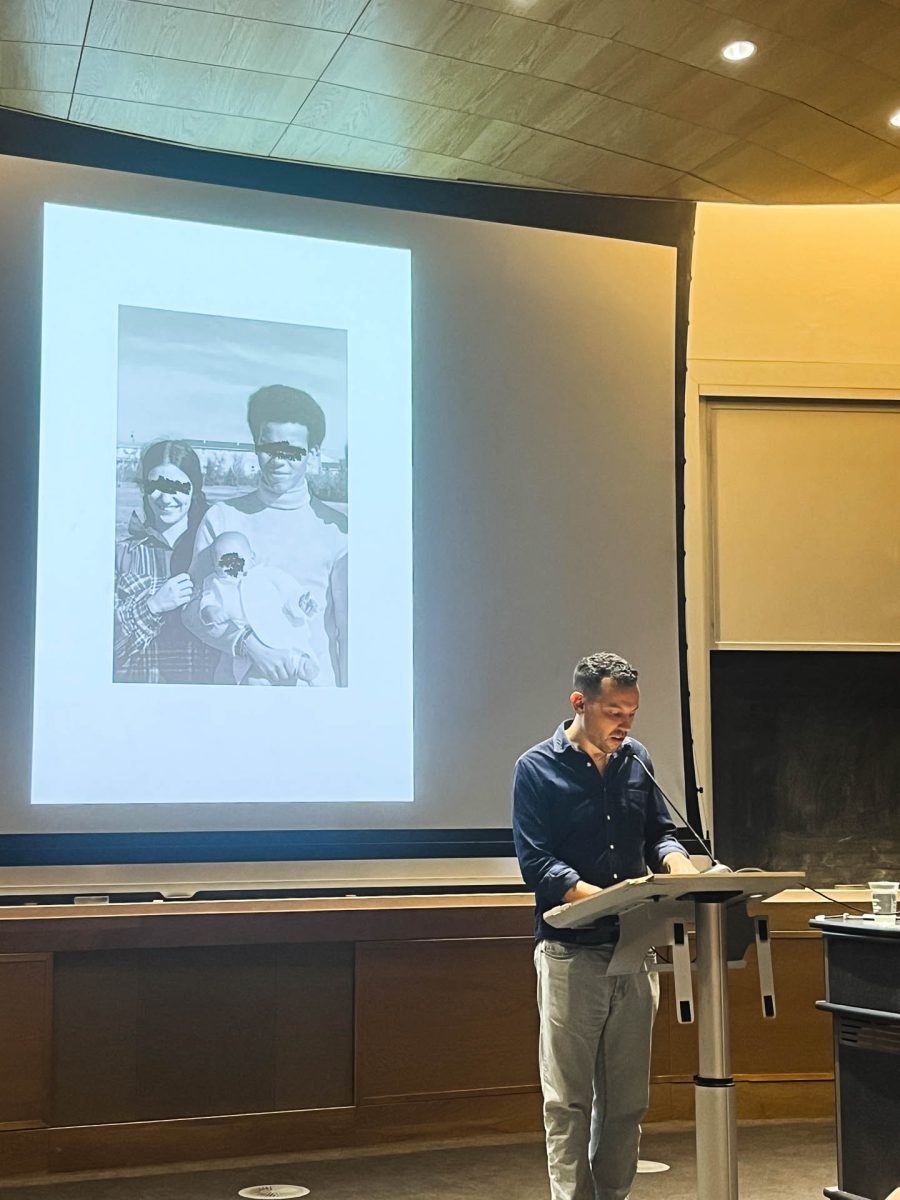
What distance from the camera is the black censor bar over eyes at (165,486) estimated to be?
16.7 ft

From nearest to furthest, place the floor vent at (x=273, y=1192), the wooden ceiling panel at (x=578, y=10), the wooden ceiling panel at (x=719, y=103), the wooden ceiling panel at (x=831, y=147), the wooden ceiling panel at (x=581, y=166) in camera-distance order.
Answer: the floor vent at (x=273, y=1192) → the wooden ceiling panel at (x=578, y=10) → the wooden ceiling panel at (x=719, y=103) → the wooden ceiling panel at (x=831, y=147) → the wooden ceiling panel at (x=581, y=166)

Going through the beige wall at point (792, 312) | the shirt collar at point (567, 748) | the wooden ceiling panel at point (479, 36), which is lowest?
the shirt collar at point (567, 748)

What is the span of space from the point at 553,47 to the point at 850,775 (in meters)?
3.44

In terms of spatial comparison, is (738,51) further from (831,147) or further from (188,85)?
(188,85)

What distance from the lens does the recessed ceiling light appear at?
15.4ft

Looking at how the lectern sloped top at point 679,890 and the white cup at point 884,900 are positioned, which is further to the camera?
the white cup at point 884,900

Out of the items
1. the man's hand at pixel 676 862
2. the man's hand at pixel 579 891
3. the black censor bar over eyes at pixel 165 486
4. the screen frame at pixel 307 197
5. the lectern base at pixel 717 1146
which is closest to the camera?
the lectern base at pixel 717 1146

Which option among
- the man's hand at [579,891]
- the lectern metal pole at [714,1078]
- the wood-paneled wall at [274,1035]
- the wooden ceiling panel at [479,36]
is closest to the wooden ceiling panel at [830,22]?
the wooden ceiling panel at [479,36]

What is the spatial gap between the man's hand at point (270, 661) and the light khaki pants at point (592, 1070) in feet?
7.03

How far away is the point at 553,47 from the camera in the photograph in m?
4.71

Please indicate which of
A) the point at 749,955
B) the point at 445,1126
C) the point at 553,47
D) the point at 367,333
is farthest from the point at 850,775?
the point at 553,47

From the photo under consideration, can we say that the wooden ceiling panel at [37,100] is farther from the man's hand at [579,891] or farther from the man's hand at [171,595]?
the man's hand at [579,891]

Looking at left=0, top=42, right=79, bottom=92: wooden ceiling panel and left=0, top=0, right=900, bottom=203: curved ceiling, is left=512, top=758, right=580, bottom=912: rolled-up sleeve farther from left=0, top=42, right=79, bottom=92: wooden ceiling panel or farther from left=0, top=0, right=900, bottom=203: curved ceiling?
left=0, top=42, right=79, bottom=92: wooden ceiling panel

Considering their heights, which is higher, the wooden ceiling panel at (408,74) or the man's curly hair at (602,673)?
the wooden ceiling panel at (408,74)
